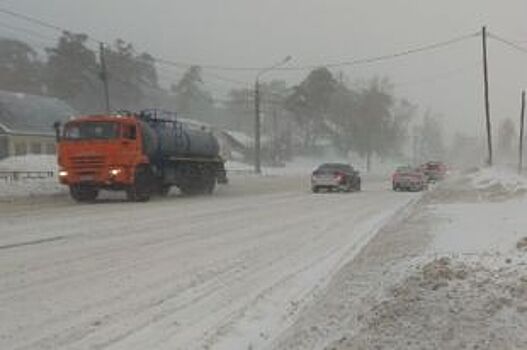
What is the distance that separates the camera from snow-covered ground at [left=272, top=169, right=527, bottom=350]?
844cm

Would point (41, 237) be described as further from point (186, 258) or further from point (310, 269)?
point (310, 269)

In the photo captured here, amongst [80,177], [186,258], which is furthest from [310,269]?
[80,177]

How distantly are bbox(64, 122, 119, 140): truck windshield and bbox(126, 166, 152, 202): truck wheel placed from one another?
156cm

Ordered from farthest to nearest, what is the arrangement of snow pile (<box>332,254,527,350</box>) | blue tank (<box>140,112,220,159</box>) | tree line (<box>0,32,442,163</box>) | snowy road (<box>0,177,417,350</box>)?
1. tree line (<box>0,32,442,163</box>)
2. blue tank (<box>140,112,220,159</box>)
3. snowy road (<box>0,177,417,350</box>)
4. snow pile (<box>332,254,527,350</box>)

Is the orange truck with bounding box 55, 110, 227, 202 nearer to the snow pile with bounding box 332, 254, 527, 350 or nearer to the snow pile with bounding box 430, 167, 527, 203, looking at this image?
the snow pile with bounding box 430, 167, 527, 203

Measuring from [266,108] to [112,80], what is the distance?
6504 centimetres

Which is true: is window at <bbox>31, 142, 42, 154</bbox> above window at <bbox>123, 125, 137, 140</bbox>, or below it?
above

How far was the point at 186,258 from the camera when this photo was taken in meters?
16.3

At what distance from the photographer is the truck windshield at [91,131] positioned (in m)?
35.5

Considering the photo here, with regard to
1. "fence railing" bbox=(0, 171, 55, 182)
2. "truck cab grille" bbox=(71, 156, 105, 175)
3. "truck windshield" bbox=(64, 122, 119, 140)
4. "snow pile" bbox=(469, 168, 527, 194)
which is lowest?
"snow pile" bbox=(469, 168, 527, 194)

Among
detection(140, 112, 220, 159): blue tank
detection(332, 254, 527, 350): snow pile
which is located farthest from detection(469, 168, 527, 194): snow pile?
detection(332, 254, 527, 350): snow pile

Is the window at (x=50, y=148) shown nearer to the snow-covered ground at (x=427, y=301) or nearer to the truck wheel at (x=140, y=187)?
the truck wheel at (x=140, y=187)

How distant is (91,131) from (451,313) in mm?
27805

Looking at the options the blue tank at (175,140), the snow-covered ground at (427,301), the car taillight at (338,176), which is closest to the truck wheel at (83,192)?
the blue tank at (175,140)
